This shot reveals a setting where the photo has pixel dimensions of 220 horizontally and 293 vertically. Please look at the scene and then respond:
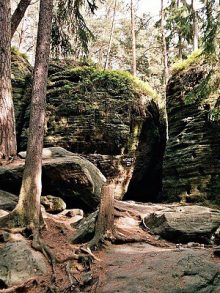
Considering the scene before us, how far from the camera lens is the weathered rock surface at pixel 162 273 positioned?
436 cm

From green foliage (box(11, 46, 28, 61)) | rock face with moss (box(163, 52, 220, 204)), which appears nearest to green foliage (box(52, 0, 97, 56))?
green foliage (box(11, 46, 28, 61))

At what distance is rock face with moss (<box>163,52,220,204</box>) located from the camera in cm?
→ 1362

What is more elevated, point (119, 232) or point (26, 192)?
point (26, 192)

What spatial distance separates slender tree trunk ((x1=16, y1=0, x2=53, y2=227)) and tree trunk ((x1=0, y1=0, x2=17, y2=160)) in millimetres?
2585

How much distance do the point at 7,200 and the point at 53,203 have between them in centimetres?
127

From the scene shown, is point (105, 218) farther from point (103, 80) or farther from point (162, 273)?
point (103, 80)

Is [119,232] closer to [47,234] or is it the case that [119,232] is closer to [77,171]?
[47,234]

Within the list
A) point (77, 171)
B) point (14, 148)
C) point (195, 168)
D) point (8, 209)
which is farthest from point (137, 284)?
point (195, 168)

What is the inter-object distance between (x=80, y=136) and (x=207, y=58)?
723 cm

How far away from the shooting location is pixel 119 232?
24.1 feet

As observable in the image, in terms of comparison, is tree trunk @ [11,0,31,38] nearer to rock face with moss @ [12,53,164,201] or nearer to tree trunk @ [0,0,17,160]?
tree trunk @ [0,0,17,160]

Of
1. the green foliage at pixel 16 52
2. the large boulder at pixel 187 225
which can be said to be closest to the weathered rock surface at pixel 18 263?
the large boulder at pixel 187 225

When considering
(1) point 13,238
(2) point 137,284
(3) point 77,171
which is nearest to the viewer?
(2) point 137,284

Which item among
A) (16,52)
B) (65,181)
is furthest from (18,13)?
(65,181)
